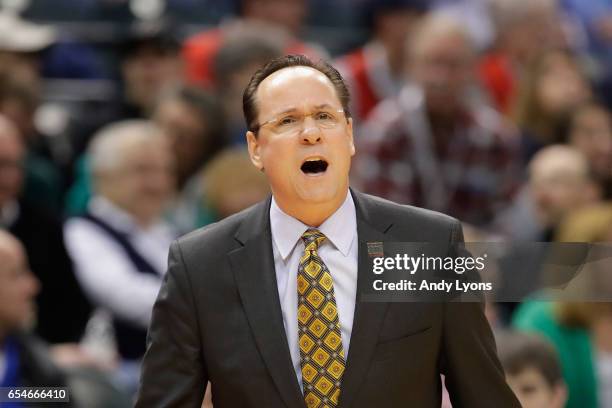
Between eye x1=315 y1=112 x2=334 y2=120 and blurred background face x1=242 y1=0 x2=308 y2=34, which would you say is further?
blurred background face x1=242 y1=0 x2=308 y2=34

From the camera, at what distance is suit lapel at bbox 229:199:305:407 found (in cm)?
246

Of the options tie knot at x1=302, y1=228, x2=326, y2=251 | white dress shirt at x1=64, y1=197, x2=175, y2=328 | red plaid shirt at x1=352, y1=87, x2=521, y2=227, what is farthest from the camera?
red plaid shirt at x1=352, y1=87, x2=521, y2=227

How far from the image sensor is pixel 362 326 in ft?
8.18

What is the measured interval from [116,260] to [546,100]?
2.48 metres

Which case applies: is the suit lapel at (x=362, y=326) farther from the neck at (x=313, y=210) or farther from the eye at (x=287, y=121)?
the eye at (x=287, y=121)

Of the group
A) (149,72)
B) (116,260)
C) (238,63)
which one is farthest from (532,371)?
(149,72)

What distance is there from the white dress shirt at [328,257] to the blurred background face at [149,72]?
12.6 ft

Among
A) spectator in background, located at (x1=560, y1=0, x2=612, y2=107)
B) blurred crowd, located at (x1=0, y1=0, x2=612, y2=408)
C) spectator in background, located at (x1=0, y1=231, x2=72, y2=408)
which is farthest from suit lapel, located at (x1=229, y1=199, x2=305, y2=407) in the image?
spectator in background, located at (x1=560, y1=0, x2=612, y2=107)

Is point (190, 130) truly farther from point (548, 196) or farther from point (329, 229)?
point (329, 229)

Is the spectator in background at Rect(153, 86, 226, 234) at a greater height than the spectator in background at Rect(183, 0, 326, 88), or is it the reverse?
the spectator in background at Rect(183, 0, 326, 88)

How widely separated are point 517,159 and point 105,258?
6.61 feet

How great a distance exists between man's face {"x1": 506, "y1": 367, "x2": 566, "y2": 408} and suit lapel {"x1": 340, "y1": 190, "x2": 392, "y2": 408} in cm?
129

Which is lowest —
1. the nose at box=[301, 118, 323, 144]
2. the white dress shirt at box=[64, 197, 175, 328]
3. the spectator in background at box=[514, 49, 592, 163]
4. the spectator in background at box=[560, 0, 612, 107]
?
the nose at box=[301, 118, 323, 144]

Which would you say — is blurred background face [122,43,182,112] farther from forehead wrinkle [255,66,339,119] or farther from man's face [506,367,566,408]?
forehead wrinkle [255,66,339,119]
